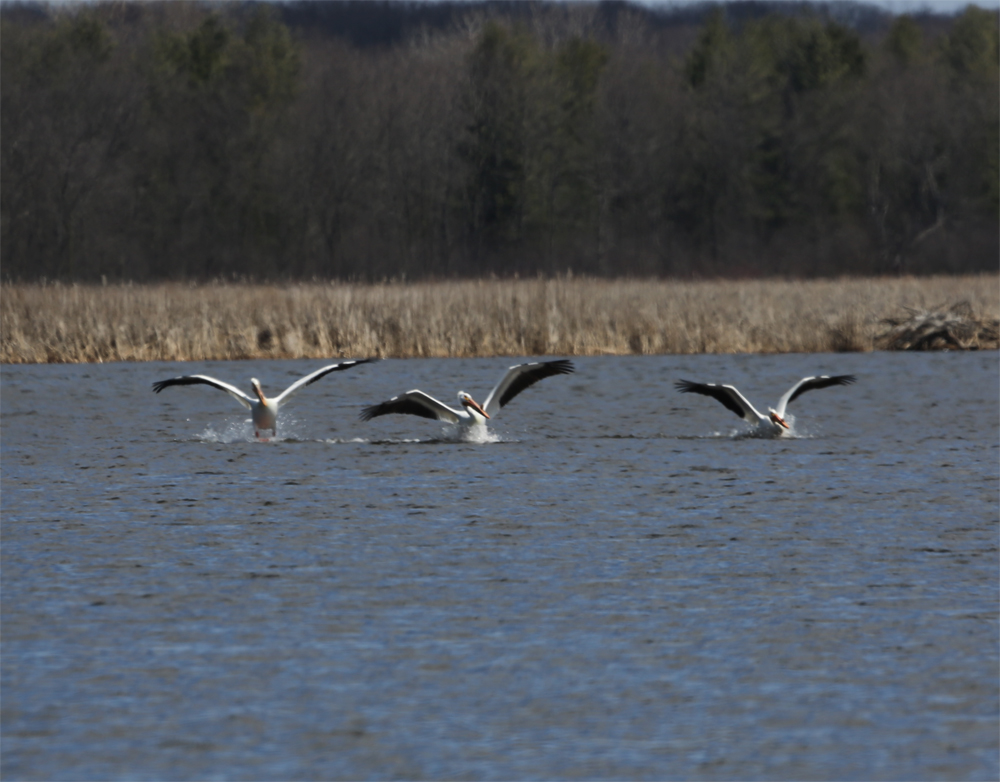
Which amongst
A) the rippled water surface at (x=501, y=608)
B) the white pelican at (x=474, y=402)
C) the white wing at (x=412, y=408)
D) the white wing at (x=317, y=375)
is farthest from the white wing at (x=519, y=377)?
the white wing at (x=317, y=375)

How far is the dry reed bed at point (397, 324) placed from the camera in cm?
2412

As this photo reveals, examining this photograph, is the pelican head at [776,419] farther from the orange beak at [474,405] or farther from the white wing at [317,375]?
the white wing at [317,375]

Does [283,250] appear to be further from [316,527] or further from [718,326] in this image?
[316,527]

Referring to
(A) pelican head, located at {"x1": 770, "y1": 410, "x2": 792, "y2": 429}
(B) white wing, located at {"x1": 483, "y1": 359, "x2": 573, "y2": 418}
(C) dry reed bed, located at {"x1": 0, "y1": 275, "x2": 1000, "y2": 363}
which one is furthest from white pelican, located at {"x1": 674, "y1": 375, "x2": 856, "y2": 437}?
(C) dry reed bed, located at {"x1": 0, "y1": 275, "x2": 1000, "y2": 363}

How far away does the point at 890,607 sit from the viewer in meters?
8.05

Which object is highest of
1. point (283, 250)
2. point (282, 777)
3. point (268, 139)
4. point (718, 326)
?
point (268, 139)

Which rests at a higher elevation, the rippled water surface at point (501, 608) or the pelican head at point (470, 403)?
the pelican head at point (470, 403)

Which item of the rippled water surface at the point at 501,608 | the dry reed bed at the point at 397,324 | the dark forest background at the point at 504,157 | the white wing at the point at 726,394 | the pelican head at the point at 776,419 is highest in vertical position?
the dark forest background at the point at 504,157

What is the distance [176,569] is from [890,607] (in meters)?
4.19

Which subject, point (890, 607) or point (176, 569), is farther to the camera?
point (176, 569)

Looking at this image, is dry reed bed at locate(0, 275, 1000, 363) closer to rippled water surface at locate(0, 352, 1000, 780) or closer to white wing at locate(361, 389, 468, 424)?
rippled water surface at locate(0, 352, 1000, 780)

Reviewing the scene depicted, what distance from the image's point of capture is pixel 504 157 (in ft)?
204

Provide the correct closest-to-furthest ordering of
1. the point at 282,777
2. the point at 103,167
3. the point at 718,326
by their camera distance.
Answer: the point at 282,777 → the point at 718,326 → the point at 103,167

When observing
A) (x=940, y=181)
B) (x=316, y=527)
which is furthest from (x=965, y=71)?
(x=316, y=527)
